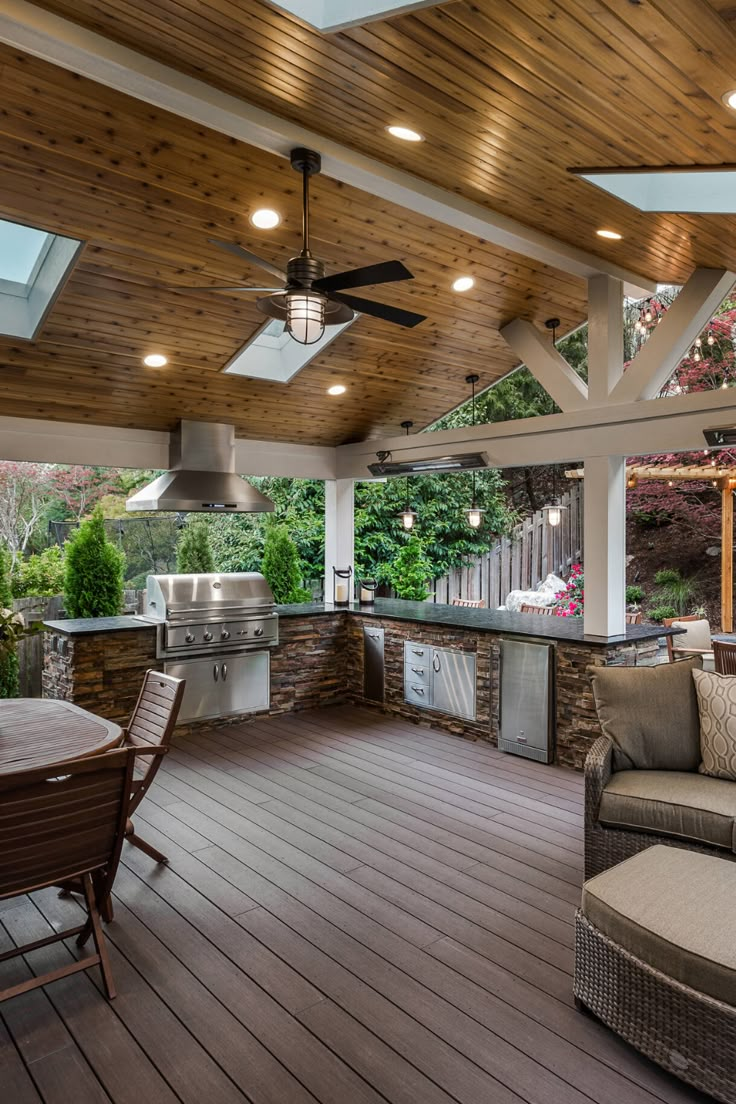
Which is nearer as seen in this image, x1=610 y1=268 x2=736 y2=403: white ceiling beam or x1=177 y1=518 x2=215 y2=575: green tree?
x1=610 y1=268 x2=736 y2=403: white ceiling beam

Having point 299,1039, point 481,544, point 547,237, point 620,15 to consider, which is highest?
point 547,237

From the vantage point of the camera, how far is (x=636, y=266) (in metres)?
4.63

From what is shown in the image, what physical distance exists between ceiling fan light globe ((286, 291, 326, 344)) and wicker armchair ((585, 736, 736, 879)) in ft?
7.52

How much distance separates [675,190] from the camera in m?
3.44

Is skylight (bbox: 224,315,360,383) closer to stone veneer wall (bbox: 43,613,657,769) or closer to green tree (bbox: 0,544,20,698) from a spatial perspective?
stone veneer wall (bbox: 43,613,657,769)

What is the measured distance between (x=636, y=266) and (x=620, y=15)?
2704mm

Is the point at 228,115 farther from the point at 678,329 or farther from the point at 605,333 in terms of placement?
the point at 678,329

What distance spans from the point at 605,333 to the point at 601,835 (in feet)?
11.1

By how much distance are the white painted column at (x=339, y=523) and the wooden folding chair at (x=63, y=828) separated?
536 cm

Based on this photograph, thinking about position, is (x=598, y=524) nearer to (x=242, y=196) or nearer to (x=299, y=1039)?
(x=242, y=196)

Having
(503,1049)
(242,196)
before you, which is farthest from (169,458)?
(503,1049)

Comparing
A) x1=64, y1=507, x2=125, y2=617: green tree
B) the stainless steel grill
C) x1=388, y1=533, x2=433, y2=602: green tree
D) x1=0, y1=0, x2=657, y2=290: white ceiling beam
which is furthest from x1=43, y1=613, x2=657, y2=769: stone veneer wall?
x1=388, y1=533, x2=433, y2=602: green tree

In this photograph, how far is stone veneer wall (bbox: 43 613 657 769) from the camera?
193 inches

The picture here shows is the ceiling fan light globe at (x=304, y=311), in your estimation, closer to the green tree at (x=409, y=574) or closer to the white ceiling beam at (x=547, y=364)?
the white ceiling beam at (x=547, y=364)
